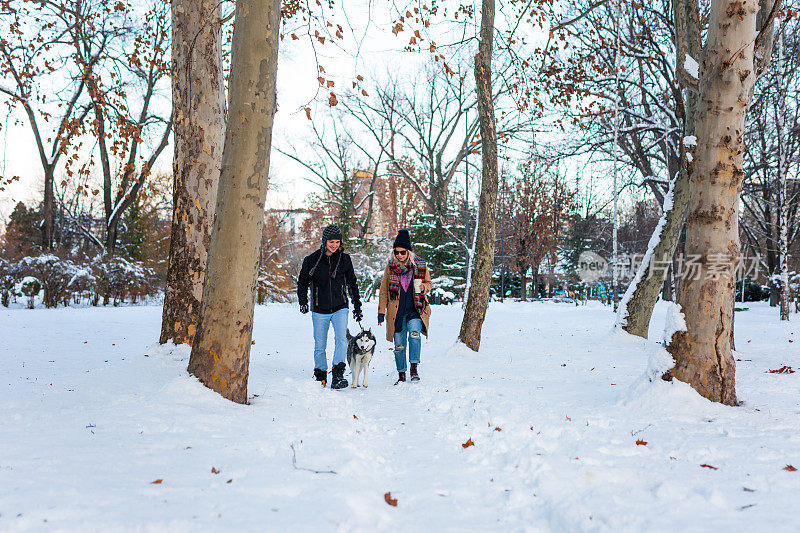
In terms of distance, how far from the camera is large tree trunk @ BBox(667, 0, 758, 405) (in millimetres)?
4398

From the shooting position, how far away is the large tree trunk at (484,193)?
8.72 m

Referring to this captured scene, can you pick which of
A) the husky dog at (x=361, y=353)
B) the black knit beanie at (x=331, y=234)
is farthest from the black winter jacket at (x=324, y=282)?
the husky dog at (x=361, y=353)

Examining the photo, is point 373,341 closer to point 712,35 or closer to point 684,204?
point 712,35

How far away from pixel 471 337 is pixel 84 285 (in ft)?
43.7

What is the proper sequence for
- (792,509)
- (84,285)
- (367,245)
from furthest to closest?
(367,245)
(84,285)
(792,509)

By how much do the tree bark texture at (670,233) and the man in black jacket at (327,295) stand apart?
637 cm

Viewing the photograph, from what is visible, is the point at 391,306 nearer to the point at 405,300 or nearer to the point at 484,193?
the point at 405,300

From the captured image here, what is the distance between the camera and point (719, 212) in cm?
443

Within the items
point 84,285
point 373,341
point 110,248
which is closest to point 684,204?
point 373,341

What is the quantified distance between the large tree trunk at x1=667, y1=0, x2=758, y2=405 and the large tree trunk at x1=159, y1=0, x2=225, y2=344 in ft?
18.7

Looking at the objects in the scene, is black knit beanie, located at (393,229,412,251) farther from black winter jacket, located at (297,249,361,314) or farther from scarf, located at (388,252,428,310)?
black winter jacket, located at (297,249,361,314)

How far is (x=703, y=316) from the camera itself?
4.44 m

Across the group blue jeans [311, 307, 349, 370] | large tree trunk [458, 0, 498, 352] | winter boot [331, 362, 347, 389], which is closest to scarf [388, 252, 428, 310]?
blue jeans [311, 307, 349, 370]

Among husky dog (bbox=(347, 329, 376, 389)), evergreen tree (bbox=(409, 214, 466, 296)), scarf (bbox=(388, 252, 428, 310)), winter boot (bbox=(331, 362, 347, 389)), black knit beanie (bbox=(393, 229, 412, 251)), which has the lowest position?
winter boot (bbox=(331, 362, 347, 389))
